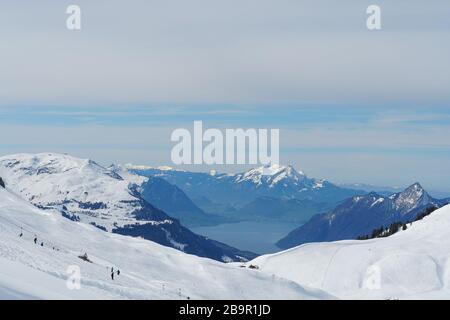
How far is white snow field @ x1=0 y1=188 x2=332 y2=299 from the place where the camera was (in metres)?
34.8

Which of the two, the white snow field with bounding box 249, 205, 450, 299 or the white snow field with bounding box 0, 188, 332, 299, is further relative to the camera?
the white snow field with bounding box 249, 205, 450, 299

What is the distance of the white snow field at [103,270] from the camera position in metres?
34.8

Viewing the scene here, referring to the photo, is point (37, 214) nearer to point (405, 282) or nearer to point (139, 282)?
point (139, 282)

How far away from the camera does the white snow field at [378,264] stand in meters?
103

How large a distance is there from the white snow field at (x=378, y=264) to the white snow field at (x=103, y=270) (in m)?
24.7

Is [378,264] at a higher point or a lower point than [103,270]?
lower

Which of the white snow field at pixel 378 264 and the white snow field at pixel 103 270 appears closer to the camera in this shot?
the white snow field at pixel 103 270

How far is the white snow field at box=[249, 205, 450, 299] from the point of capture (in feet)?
339

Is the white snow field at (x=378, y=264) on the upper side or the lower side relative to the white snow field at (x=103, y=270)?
lower

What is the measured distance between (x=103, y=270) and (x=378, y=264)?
69.2 meters

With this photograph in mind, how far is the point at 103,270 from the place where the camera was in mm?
56281

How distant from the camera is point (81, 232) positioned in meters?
89.2

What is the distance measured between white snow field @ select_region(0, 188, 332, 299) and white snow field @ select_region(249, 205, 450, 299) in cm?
2473

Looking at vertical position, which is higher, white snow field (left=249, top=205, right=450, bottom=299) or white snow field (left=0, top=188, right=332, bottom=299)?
white snow field (left=0, top=188, right=332, bottom=299)
